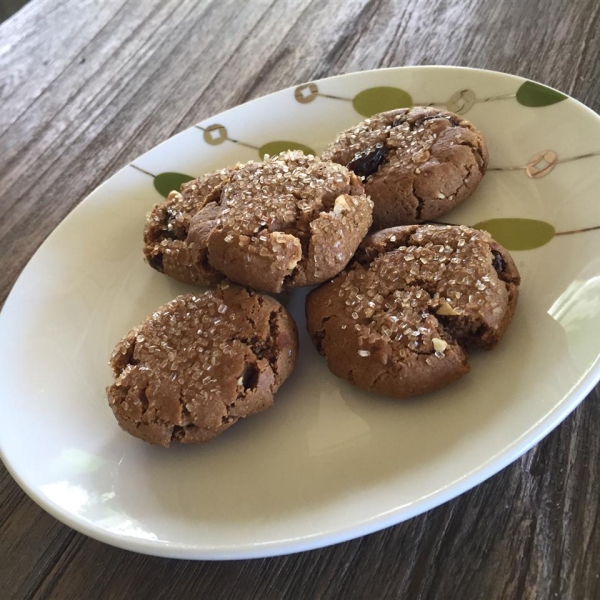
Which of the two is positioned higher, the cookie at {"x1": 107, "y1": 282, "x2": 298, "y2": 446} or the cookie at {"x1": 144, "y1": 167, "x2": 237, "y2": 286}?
the cookie at {"x1": 144, "y1": 167, "x2": 237, "y2": 286}

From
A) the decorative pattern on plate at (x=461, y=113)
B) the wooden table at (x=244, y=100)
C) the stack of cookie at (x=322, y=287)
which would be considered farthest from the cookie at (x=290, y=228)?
the wooden table at (x=244, y=100)

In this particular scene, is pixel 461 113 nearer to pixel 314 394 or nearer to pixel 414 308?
pixel 414 308

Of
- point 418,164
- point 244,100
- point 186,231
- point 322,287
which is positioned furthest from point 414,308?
point 244,100

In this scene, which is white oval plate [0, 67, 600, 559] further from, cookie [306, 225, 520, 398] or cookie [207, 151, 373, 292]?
cookie [207, 151, 373, 292]

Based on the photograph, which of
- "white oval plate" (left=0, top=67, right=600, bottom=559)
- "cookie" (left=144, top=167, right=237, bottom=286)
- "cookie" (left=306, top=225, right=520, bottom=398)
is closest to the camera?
"white oval plate" (left=0, top=67, right=600, bottom=559)

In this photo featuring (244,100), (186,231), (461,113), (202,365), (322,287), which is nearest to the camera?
(202,365)

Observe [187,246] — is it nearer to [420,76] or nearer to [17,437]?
[17,437]

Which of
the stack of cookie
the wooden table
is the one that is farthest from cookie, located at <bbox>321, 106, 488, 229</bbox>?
the wooden table

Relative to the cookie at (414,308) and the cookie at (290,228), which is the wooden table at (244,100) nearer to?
the cookie at (414,308)
